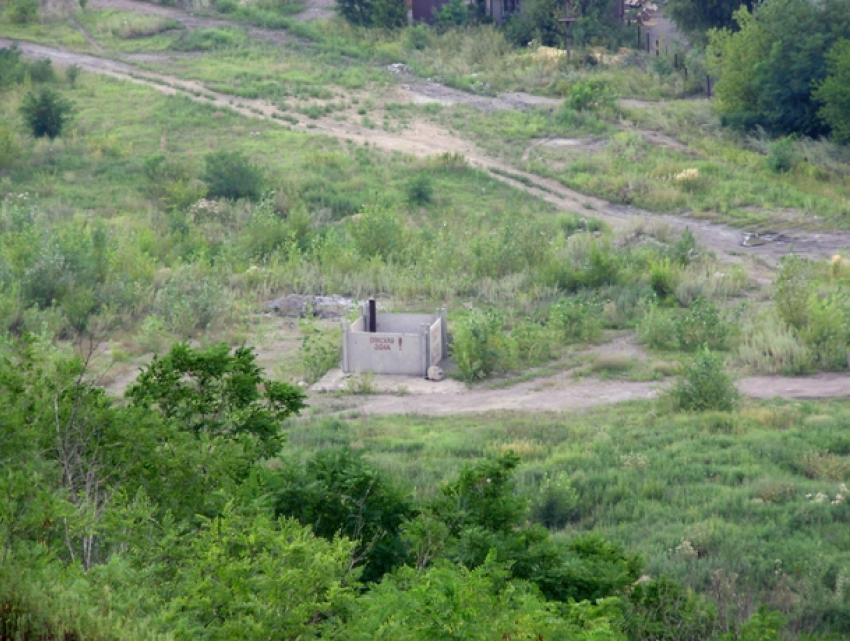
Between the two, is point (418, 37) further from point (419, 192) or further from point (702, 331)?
point (702, 331)

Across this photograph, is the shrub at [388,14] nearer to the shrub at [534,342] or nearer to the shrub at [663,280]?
the shrub at [663,280]

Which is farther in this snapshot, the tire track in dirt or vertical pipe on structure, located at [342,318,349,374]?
the tire track in dirt

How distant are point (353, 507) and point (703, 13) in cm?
3383

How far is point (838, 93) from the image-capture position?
27.3 metres

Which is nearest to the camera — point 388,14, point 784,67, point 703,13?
point 784,67

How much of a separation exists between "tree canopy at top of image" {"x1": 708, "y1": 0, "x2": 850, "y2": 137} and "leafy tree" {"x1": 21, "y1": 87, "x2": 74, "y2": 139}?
18.1 meters

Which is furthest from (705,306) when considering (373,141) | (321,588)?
(373,141)

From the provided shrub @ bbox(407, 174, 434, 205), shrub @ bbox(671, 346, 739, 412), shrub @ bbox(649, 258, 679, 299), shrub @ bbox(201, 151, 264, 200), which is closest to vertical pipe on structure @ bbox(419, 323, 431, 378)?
shrub @ bbox(671, 346, 739, 412)

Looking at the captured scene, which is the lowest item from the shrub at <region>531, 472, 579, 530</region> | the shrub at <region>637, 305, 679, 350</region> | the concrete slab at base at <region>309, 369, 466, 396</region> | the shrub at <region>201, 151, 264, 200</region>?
Result: the concrete slab at base at <region>309, 369, 466, 396</region>

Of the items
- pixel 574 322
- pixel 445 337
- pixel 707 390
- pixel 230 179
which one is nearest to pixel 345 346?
pixel 445 337

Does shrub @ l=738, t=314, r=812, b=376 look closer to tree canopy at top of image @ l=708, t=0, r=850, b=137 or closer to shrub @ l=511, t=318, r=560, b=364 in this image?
shrub @ l=511, t=318, r=560, b=364

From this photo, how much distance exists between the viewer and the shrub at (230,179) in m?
25.4

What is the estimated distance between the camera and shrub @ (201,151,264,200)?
83.4 feet

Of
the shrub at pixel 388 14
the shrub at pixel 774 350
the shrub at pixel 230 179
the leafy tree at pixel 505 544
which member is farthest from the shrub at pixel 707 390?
the shrub at pixel 388 14
